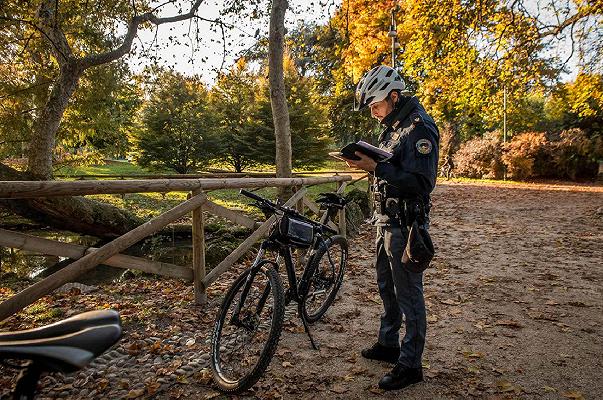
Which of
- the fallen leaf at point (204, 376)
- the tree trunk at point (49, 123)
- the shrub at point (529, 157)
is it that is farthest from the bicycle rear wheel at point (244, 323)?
the shrub at point (529, 157)

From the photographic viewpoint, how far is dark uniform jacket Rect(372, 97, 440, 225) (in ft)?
9.37

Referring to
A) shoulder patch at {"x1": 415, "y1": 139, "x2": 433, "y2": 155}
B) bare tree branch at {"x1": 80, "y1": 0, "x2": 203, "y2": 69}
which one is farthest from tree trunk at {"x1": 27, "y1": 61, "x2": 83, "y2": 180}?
shoulder patch at {"x1": 415, "y1": 139, "x2": 433, "y2": 155}

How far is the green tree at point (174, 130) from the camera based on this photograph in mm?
24984

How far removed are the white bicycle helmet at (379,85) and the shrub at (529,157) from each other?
22.3m

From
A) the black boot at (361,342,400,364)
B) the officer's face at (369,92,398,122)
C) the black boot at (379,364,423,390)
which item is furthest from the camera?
the black boot at (361,342,400,364)

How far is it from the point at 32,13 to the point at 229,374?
969 centimetres

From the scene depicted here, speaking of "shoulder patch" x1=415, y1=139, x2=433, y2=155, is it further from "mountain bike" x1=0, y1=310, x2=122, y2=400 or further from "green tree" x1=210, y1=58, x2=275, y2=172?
"green tree" x1=210, y1=58, x2=275, y2=172


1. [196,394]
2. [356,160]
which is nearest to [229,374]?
[196,394]

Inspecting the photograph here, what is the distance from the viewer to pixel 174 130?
24891 millimetres

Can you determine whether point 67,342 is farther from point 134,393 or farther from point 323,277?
point 323,277

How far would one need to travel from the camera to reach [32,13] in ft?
28.5

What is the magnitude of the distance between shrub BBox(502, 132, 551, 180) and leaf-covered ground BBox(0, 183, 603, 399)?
53.3ft

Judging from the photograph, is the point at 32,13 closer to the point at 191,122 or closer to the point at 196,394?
the point at 196,394

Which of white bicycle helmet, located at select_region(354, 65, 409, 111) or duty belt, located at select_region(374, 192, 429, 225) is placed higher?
white bicycle helmet, located at select_region(354, 65, 409, 111)
